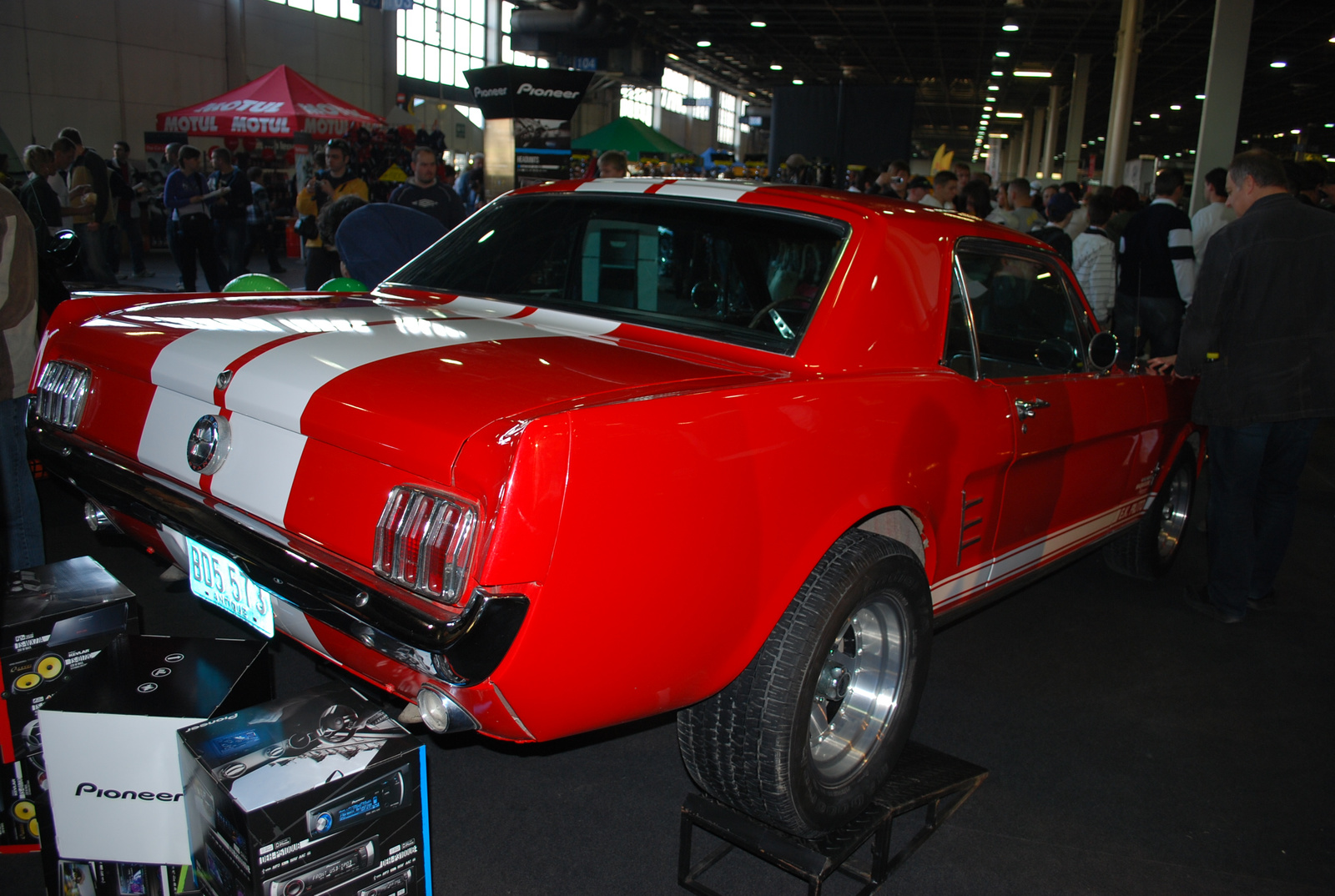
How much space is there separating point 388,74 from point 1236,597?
24846 mm

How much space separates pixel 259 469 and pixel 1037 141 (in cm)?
4660

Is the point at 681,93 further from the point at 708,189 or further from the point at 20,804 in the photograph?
the point at 20,804

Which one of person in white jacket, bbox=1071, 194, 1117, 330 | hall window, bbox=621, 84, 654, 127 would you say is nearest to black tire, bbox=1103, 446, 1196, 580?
person in white jacket, bbox=1071, 194, 1117, 330

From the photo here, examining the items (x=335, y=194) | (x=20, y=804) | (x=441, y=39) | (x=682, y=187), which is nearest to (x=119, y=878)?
(x=20, y=804)

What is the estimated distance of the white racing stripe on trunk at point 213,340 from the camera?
1.98 metres

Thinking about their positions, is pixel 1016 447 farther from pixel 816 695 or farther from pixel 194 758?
pixel 194 758

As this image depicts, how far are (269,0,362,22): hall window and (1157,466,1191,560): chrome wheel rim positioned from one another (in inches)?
821

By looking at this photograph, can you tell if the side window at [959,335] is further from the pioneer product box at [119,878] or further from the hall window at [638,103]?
the hall window at [638,103]

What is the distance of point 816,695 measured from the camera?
2213mm

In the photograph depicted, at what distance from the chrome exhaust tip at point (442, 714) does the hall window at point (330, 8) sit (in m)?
22.1

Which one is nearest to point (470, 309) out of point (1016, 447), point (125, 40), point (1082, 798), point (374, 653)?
point (374, 653)

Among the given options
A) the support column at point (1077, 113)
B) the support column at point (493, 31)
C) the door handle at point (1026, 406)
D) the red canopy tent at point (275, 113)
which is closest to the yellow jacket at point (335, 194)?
the red canopy tent at point (275, 113)

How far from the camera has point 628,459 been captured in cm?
156

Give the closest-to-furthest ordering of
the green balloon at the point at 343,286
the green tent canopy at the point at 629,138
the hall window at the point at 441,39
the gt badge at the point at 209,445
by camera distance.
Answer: the gt badge at the point at 209,445, the green balloon at the point at 343,286, the green tent canopy at the point at 629,138, the hall window at the point at 441,39
